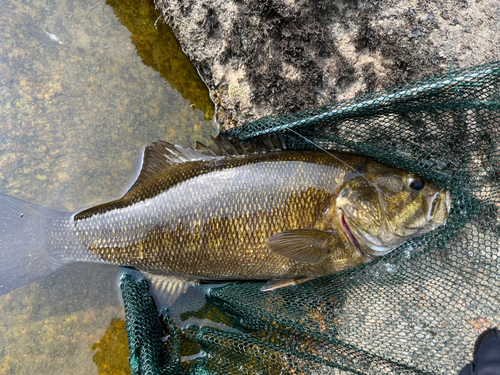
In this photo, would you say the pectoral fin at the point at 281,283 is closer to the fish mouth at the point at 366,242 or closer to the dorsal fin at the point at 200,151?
the fish mouth at the point at 366,242

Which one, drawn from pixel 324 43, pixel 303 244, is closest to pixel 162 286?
pixel 303 244

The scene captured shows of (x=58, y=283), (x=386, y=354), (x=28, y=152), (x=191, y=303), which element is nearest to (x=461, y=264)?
(x=386, y=354)

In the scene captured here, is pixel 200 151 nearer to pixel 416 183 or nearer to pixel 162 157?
pixel 162 157

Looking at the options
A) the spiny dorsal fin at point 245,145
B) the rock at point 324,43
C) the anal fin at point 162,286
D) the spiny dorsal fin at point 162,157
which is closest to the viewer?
the rock at point 324,43

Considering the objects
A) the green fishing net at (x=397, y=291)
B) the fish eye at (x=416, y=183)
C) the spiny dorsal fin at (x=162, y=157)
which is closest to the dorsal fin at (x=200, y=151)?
the spiny dorsal fin at (x=162, y=157)

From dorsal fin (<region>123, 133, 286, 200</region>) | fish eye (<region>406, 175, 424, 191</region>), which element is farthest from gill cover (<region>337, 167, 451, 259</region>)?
dorsal fin (<region>123, 133, 286, 200</region>)

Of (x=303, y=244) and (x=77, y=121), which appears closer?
(x=303, y=244)

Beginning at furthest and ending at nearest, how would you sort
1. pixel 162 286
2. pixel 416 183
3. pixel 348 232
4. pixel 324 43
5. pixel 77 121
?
1. pixel 77 121
2. pixel 162 286
3. pixel 324 43
4. pixel 348 232
5. pixel 416 183
